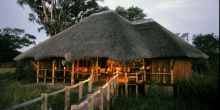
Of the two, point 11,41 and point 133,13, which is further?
point 11,41

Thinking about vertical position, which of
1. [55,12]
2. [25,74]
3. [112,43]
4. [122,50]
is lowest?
[25,74]

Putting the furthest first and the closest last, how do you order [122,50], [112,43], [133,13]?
[133,13] → [112,43] → [122,50]

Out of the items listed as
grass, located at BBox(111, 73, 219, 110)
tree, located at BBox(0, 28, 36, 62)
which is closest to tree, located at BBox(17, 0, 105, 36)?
tree, located at BBox(0, 28, 36, 62)

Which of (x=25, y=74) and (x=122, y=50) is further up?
(x=122, y=50)

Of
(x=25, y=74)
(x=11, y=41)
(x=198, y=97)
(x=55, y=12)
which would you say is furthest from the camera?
(x=11, y=41)

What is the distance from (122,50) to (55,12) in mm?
14976

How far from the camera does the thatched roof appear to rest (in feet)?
48.3

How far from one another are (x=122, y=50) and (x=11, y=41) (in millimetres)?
36928

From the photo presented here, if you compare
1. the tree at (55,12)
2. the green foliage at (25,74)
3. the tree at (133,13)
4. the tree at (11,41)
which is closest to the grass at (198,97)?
the green foliage at (25,74)

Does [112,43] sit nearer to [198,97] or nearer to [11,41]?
[198,97]

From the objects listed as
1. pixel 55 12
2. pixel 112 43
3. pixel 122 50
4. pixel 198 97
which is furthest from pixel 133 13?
pixel 198 97

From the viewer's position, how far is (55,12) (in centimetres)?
2727

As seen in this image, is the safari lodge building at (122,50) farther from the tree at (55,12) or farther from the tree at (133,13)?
the tree at (133,13)

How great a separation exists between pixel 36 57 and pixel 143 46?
6.78 m
